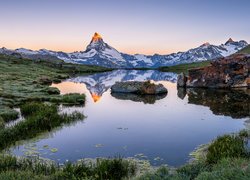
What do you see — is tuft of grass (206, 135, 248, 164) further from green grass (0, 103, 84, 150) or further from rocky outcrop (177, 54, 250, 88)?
rocky outcrop (177, 54, 250, 88)

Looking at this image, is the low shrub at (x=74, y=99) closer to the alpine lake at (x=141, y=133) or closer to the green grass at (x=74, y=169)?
the alpine lake at (x=141, y=133)

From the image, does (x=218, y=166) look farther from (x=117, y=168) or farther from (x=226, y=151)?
(x=117, y=168)

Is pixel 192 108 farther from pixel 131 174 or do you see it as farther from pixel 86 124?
pixel 131 174

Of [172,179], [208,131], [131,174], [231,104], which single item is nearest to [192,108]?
[231,104]

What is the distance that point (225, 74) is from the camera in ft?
213

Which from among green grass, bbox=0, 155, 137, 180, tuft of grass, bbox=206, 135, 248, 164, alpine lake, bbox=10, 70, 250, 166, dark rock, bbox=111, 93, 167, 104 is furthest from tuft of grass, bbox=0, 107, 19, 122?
dark rock, bbox=111, 93, 167, 104

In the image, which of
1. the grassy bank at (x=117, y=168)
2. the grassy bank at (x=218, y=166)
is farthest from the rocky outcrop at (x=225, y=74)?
the grassy bank at (x=117, y=168)

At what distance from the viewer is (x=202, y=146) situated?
A: 66.5 feet

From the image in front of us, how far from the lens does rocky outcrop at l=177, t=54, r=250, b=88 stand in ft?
211

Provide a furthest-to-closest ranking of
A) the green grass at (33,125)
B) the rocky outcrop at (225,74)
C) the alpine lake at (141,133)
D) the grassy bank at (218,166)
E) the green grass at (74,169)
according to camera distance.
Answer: the rocky outcrop at (225,74) < the green grass at (33,125) < the alpine lake at (141,133) < the green grass at (74,169) < the grassy bank at (218,166)

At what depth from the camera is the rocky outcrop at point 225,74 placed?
64188 mm

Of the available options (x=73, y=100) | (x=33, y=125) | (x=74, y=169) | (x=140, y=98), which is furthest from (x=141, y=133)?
(x=140, y=98)

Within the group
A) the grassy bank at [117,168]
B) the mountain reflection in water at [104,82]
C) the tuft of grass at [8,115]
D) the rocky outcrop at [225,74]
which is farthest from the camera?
the rocky outcrop at [225,74]

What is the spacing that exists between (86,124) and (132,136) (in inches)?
223
